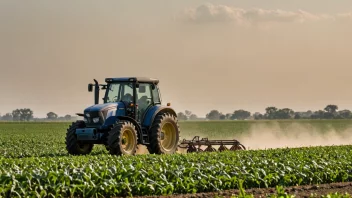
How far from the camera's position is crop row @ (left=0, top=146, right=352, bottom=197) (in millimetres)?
13320

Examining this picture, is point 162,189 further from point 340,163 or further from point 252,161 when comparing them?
point 340,163

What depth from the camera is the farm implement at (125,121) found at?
67.4 ft

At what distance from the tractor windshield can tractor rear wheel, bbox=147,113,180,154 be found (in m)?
1.26

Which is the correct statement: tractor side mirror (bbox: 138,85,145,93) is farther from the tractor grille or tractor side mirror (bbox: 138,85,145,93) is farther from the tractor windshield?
the tractor grille

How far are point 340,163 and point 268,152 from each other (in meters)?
3.73

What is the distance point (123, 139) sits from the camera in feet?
67.4

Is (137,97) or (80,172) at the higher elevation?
(137,97)

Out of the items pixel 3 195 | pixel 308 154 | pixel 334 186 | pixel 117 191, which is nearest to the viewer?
pixel 3 195

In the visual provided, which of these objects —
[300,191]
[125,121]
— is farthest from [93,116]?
[300,191]

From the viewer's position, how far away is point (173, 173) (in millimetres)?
14766

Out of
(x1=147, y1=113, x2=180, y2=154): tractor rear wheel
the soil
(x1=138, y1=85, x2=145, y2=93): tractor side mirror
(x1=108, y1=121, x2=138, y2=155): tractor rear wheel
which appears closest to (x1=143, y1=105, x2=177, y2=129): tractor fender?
(x1=147, y1=113, x2=180, y2=154): tractor rear wheel

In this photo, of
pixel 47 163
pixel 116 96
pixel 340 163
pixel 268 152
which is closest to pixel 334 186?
pixel 340 163

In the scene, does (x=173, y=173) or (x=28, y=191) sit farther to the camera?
(x=173, y=173)

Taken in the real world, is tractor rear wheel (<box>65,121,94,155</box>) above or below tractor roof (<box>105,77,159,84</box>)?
below
